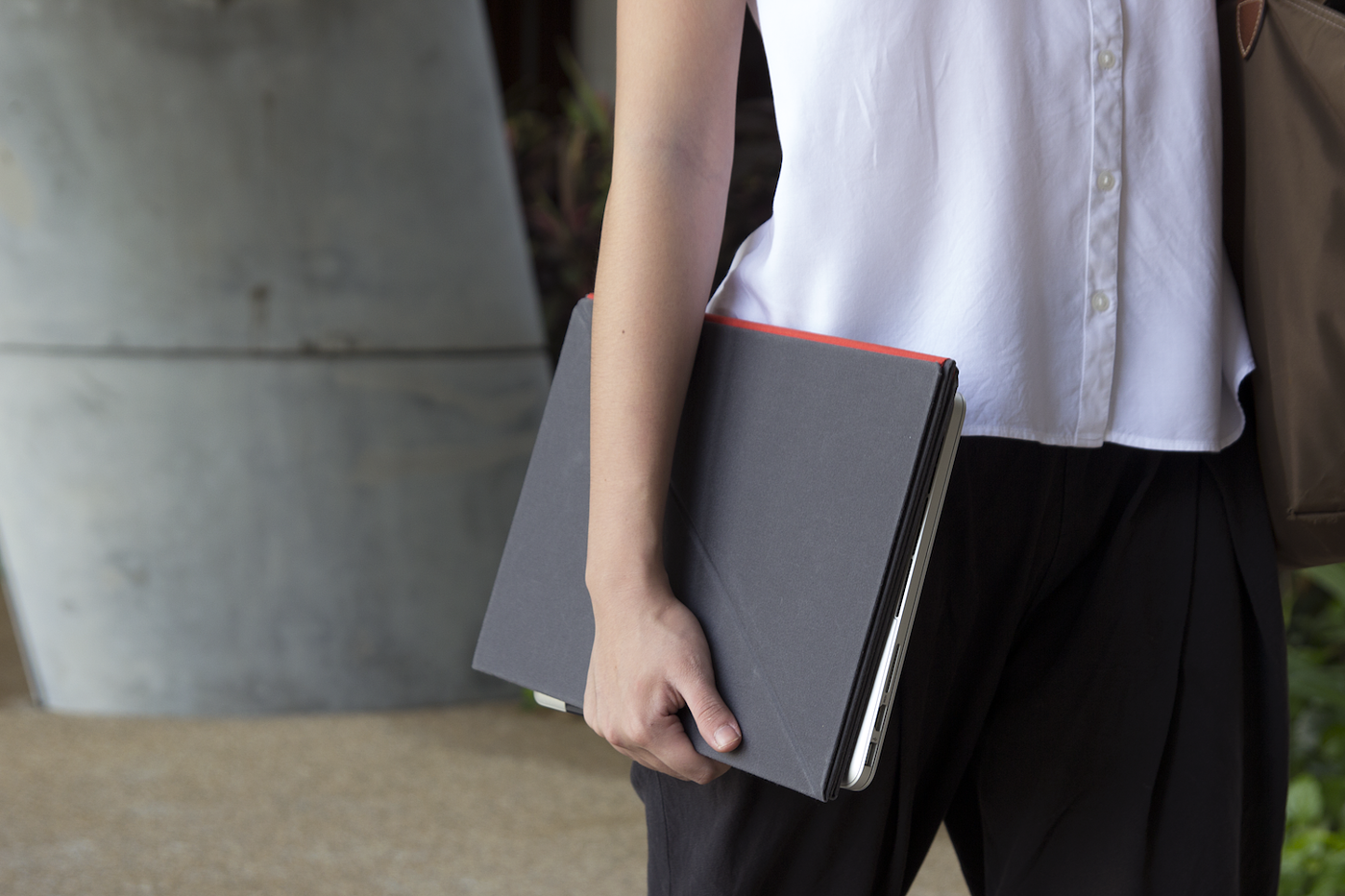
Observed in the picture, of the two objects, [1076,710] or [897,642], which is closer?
[897,642]

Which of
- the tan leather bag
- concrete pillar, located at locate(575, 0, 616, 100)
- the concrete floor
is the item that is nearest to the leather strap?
the tan leather bag

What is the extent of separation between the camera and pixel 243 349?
325 cm

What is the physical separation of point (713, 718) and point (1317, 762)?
8.35 feet

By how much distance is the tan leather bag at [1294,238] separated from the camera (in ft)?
2.60

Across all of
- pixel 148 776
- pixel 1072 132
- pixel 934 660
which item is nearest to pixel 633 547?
pixel 934 660

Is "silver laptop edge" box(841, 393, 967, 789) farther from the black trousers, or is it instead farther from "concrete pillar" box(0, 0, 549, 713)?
"concrete pillar" box(0, 0, 549, 713)

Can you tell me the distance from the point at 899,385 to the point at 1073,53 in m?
0.25

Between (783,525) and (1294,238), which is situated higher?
(1294,238)

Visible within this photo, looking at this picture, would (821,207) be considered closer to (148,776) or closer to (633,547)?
(633,547)

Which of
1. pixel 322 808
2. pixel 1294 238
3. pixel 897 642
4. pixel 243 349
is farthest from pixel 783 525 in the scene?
pixel 243 349

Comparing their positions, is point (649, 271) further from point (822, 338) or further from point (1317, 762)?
point (1317, 762)

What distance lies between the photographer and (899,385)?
694 mm

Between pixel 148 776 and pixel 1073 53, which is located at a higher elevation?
pixel 1073 53

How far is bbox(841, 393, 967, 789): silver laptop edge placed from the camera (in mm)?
689
